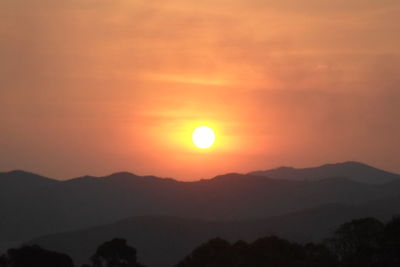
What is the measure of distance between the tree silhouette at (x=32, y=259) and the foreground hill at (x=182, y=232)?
69576 mm

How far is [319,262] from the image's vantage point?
56.6 metres

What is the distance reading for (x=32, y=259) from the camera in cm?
7375

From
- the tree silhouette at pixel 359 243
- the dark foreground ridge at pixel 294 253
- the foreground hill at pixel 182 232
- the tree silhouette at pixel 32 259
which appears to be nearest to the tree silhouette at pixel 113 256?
the dark foreground ridge at pixel 294 253

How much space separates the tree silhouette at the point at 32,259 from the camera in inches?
2877

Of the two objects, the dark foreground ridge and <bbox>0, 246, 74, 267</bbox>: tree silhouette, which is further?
<bbox>0, 246, 74, 267</bbox>: tree silhouette

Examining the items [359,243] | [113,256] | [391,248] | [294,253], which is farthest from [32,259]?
[391,248]

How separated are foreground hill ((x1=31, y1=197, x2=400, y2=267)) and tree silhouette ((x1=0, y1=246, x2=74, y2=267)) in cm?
6958

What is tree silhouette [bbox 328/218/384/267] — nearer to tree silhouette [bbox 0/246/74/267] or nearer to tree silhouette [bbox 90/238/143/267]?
tree silhouette [bbox 90/238/143/267]

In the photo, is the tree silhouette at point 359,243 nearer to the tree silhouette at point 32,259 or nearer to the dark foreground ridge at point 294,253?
the dark foreground ridge at point 294,253

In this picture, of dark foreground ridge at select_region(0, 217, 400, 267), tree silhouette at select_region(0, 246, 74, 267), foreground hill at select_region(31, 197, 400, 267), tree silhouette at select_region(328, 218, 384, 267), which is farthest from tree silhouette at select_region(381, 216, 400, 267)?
foreground hill at select_region(31, 197, 400, 267)

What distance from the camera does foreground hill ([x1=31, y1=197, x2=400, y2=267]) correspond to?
502ft

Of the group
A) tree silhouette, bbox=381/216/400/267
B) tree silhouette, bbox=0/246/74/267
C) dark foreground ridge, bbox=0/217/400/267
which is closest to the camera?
tree silhouette, bbox=381/216/400/267

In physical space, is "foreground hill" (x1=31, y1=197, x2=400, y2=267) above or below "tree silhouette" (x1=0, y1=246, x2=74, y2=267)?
above

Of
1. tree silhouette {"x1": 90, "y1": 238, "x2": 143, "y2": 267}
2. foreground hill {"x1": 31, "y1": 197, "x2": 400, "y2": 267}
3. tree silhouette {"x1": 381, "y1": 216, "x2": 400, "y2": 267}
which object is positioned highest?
foreground hill {"x1": 31, "y1": 197, "x2": 400, "y2": 267}
